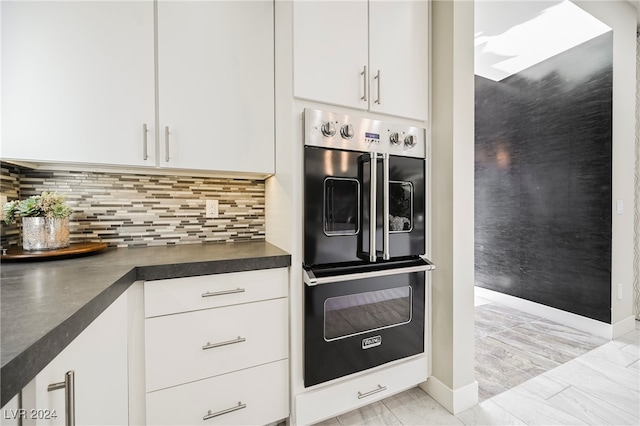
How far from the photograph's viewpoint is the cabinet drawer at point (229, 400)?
118 cm

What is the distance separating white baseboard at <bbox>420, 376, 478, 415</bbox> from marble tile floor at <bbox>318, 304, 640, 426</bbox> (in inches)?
1.1

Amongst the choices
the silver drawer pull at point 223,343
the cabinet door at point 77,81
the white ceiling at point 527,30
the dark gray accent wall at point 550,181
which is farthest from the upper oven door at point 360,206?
the dark gray accent wall at point 550,181

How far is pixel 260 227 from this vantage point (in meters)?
1.97

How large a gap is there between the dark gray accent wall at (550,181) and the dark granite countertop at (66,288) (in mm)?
2923

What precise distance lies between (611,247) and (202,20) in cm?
357

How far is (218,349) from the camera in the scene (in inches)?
49.2

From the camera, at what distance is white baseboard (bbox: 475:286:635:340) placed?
8.15ft

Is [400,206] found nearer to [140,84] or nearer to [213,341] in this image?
[213,341]

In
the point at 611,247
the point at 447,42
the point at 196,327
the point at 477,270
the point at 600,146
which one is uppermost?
the point at 447,42

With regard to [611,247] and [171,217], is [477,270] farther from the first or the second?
[171,217]

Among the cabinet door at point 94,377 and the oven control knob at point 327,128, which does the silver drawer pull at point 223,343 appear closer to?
the cabinet door at point 94,377

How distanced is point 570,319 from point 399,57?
3.00m

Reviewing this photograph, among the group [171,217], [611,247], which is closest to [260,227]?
[171,217]

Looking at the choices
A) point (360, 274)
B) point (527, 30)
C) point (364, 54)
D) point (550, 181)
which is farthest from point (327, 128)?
point (550, 181)
